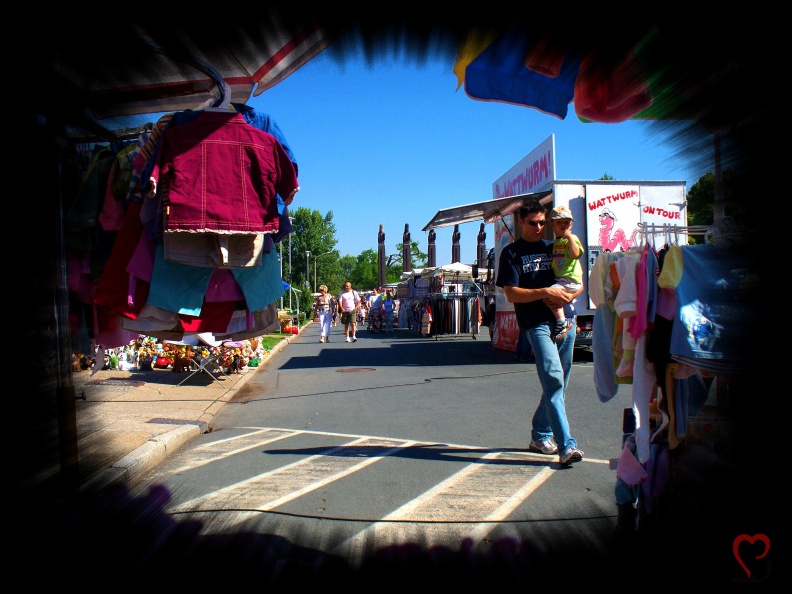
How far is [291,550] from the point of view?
2912 millimetres

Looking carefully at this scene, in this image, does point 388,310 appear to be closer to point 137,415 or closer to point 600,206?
point 600,206

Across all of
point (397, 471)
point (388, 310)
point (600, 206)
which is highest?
point (600, 206)

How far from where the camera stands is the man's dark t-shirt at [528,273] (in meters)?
4.74

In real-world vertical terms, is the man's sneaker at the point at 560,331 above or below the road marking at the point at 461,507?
above

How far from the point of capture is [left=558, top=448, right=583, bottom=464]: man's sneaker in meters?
4.67

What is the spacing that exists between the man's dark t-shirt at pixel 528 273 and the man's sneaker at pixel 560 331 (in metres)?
0.10

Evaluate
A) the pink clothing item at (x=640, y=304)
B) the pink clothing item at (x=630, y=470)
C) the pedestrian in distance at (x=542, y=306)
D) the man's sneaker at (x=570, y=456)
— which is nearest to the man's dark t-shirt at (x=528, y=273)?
the pedestrian in distance at (x=542, y=306)

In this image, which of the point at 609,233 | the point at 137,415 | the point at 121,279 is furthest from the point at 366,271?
the point at 121,279

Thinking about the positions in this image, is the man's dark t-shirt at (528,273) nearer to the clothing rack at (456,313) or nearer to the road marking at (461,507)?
the road marking at (461,507)

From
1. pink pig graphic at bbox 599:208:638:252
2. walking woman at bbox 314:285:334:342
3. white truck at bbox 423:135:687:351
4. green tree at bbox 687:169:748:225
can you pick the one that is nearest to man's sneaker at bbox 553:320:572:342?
green tree at bbox 687:169:748:225

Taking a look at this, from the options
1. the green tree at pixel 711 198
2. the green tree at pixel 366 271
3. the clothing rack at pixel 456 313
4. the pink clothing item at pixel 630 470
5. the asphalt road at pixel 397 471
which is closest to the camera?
the green tree at pixel 711 198

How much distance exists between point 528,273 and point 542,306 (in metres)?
0.28

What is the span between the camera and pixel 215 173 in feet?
8.82

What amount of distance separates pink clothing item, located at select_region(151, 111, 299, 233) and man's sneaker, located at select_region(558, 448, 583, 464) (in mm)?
Result: 3031
